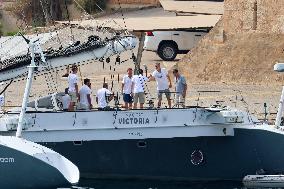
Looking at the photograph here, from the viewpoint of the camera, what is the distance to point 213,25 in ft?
203

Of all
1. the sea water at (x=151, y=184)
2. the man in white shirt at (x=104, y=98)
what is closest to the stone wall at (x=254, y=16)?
the man in white shirt at (x=104, y=98)

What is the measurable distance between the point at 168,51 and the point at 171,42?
416 mm

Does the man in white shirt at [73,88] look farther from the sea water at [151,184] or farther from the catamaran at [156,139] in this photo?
the sea water at [151,184]

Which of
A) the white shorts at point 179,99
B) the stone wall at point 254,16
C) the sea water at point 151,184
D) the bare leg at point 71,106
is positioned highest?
the stone wall at point 254,16

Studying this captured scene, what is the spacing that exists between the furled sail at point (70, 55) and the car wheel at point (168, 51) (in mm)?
23852

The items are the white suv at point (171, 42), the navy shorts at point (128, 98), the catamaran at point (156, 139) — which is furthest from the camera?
the white suv at point (171, 42)

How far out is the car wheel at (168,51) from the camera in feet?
207

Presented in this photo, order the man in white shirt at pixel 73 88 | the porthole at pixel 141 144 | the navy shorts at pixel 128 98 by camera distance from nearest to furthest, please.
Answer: the porthole at pixel 141 144 → the man in white shirt at pixel 73 88 → the navy shorts at pixel 128 98

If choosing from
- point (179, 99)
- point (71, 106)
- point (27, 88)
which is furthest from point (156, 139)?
point (27, 88)

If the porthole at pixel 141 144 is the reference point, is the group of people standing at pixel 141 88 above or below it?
above

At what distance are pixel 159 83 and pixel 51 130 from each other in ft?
12.3

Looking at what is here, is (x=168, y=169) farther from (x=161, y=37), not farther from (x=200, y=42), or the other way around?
(x=161, y=37)

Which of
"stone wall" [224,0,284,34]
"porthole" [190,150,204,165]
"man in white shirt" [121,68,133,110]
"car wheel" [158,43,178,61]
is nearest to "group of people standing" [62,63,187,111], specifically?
"man in white shirt" [121,68,133,110]

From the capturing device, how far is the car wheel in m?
63.1
